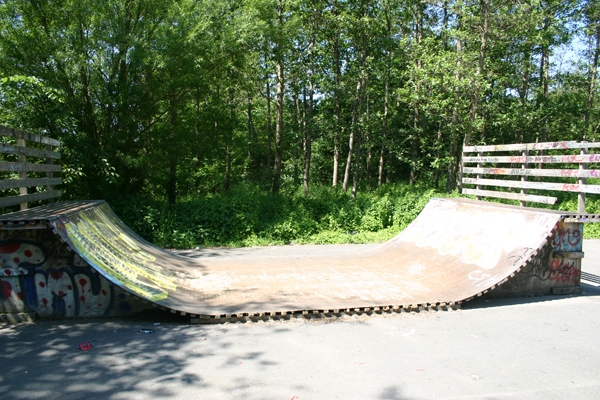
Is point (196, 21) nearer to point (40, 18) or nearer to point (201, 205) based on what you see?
point (40, 18)

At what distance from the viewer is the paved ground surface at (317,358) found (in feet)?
11.5

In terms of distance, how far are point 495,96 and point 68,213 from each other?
20746mm

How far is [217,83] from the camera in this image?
13477 mm

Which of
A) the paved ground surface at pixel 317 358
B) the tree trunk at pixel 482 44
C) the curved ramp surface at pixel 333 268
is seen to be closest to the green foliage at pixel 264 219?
the curved ramp surface at pixel 333 268

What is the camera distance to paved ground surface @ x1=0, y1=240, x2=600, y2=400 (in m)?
3.51

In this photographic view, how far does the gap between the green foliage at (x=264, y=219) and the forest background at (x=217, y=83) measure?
0.13ft

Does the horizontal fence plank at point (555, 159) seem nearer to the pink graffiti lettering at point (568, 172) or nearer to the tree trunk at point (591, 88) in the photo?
the pink graffiti lettering at point (568, 172)

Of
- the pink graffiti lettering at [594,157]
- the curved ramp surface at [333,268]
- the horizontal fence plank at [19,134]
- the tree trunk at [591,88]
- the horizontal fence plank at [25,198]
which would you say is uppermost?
the tree trunk at [591,88]

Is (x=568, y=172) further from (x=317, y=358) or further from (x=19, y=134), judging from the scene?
(x=19, y=134)

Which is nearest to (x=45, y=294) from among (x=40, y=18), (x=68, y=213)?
(x=68, y=213)

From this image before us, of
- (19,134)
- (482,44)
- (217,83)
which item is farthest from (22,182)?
(482,44)

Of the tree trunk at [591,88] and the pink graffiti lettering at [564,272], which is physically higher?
the tree trunk at [591,88]

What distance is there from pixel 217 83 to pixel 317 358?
36.7 feet

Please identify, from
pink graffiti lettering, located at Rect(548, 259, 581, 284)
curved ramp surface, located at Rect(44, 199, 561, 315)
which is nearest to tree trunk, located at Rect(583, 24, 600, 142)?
curved ramp surface, located at Rect(44, 199, 561, 315)
